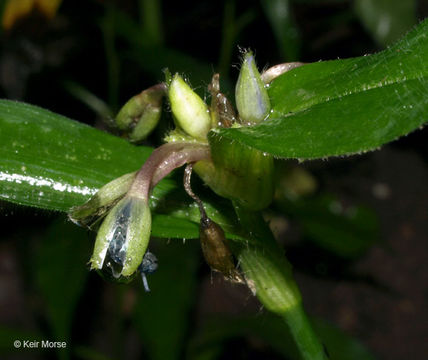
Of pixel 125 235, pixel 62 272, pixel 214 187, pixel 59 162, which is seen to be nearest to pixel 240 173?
pixel 214 187

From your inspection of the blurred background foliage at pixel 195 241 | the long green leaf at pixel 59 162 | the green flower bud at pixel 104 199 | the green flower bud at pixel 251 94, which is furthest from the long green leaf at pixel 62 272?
A: the green flower bud at pixel 251 94

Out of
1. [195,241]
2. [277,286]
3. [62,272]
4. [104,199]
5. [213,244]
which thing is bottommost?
[195,241]

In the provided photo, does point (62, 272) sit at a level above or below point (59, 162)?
below

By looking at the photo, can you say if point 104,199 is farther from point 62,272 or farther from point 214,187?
point 62,272

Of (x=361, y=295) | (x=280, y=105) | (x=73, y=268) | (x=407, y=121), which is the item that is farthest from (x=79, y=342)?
(x=407, y=121)

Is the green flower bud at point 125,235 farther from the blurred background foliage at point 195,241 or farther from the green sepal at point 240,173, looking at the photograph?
the blurred background foliage at point 195,241

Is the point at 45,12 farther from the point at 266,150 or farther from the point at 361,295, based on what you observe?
the point at 266,150
